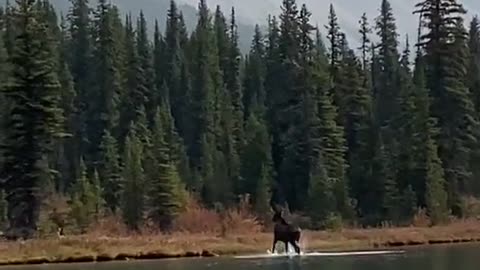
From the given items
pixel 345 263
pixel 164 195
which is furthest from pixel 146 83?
pixel 345 263

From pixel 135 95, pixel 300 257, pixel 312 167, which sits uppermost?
pixel 135 95

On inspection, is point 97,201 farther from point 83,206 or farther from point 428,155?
point 428,155

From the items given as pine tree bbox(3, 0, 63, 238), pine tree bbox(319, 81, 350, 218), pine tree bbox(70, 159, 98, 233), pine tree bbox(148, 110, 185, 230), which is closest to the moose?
pine tree bbox(70, 159, 98, 233)

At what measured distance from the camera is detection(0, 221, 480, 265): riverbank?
4484cm

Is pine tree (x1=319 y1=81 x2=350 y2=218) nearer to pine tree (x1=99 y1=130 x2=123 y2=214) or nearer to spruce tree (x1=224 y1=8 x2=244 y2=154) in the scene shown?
spruce tree (x1=224 y1=8 x2=244 y2=154)

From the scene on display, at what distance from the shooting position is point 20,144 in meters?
58.8

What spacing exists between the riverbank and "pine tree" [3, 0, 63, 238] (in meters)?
8.48

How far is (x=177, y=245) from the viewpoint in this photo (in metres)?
47.5

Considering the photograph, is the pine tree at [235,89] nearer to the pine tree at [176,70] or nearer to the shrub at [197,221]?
the pine tree at [176,70]

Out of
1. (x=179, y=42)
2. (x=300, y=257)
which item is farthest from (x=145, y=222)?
(x=179, y=42)

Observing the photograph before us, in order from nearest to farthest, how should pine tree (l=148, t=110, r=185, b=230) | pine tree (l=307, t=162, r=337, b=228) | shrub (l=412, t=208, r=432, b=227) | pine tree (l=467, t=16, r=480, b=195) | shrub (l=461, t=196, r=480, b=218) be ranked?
shrub (l=412, t=208, r=432, b=227), pine tree (l=148, t=110, r=185, b=230), pine tree (l=307, t=162, r=337, b=228), shrub (l=461, t=196, r=480, b=218), pine tree (l=467, t=16, r=480, b=195)

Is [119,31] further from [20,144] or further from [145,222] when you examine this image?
[20,144]

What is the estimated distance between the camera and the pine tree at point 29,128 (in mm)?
58375

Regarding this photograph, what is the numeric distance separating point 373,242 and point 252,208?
25.6 metres
